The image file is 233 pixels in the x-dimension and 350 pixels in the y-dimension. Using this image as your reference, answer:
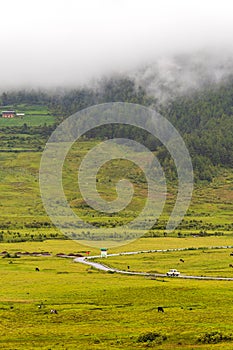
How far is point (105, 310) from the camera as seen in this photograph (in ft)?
251

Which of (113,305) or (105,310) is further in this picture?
(113,305)

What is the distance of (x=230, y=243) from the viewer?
538ft

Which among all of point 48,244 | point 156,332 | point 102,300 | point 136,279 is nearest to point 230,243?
point 48,244

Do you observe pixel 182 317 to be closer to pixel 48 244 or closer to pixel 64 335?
pixel 64 335

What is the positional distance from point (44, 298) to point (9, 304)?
18.4 ft

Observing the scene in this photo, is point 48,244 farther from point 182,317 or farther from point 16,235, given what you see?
point 182,317

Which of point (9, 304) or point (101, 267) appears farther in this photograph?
point (101, 267)

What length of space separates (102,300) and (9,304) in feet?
35.7

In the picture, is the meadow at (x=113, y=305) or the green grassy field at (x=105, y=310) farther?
the green grassy field at (x=105, y=310)

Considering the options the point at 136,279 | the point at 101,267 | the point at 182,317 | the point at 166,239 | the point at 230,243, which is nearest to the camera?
the point at 182,317

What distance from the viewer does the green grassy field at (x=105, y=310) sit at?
206ft

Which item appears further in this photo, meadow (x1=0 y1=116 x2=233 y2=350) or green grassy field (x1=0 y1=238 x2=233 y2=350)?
green grassy field (x1=0 y1=238 x2=233 y2=350)

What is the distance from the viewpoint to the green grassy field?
206 feet

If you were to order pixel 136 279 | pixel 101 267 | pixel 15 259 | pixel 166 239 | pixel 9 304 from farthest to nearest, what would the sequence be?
1. pixel 166 239
2. pixel 15 259
3. pixel 101 267
4. pixel 136 279
5. pixel 9 304
